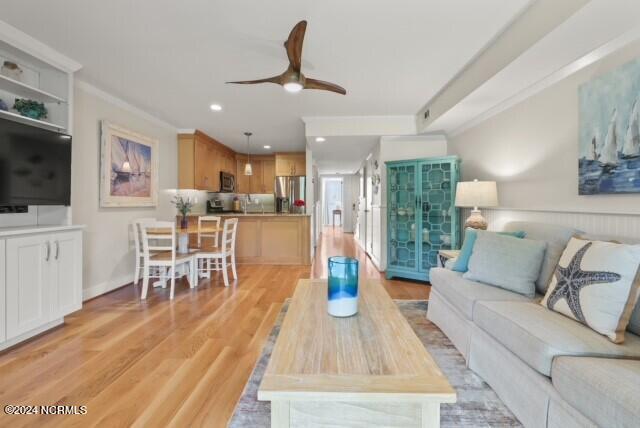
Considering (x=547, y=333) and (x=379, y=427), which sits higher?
(x=547, y=333)

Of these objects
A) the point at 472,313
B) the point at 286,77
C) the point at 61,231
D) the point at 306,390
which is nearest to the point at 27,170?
the point at 61,231

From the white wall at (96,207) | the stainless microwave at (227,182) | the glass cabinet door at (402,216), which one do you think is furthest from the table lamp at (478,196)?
the stainless microwave at (227,182)

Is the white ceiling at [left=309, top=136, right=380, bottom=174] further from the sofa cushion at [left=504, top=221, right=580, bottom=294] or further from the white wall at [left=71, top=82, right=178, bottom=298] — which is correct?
the sofa cushion at [left=504, top=221, right=580, bottom=294]

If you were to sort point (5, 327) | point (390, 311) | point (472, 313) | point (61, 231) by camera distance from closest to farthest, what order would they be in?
point (390, 311) → point (472, 313) → point (5, 327) → point (61, 231)

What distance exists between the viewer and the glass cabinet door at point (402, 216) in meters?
4.12

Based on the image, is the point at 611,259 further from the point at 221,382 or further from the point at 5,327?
the point at 5,327

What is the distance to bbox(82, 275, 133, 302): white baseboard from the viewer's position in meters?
3.32

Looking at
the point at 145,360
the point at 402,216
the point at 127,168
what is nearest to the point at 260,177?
the point at 127,168

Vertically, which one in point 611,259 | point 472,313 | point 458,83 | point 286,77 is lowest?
point 472,313

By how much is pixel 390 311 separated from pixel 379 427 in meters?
0.72

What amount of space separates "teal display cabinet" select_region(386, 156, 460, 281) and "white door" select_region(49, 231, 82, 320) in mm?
3709

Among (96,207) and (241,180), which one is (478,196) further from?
(241,180)

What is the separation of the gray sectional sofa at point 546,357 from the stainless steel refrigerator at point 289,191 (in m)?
5.09

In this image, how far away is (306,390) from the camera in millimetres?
968
